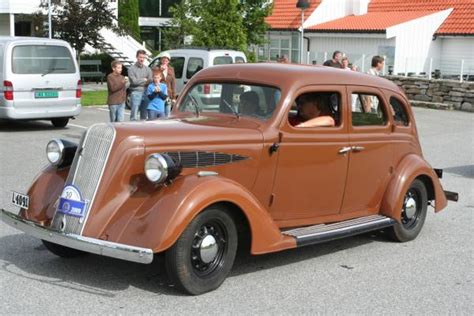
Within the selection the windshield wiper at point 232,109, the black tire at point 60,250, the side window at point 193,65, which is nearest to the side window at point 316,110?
the windshield wiper at point 232,109

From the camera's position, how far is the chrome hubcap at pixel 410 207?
7370 mm

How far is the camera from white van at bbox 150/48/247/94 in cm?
1839

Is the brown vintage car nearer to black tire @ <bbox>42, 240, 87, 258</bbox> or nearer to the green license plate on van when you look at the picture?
black tire @ <bbox>42, 240, 87, 258</bbox>

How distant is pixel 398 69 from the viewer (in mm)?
27641

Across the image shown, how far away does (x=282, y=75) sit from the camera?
21.2 feet

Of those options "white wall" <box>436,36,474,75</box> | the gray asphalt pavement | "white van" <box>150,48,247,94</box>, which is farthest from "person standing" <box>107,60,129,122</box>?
"white wall" <box>436,36,474,75</box>

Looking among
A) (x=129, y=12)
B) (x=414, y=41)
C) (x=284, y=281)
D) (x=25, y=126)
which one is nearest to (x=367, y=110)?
(x=284, y=281)

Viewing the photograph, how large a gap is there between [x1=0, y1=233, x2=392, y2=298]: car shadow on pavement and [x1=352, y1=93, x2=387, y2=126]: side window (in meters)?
1.28

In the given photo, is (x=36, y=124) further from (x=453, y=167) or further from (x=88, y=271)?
(x=88, y=271)

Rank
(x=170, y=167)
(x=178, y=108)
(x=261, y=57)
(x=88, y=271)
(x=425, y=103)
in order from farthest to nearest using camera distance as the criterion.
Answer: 1. (x=261, y=57)
2. (x=425, y=103)
3. (x=178, y=108)
4. (x=88, y=271)
5. (x=170, y=167)

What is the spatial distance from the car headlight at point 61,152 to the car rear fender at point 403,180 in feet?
10.2

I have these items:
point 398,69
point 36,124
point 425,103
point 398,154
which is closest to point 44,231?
point 398,154

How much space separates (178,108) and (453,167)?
263 inches

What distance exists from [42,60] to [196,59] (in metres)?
4.94
